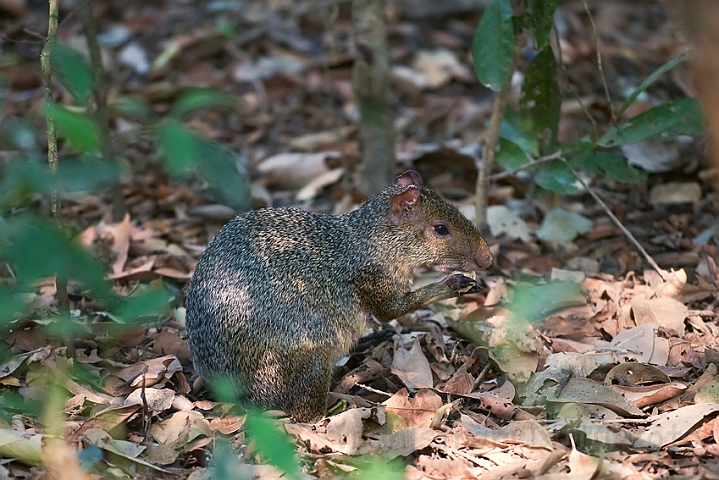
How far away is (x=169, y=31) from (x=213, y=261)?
Result: 20.8 feet

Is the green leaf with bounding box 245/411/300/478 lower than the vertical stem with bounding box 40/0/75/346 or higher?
lower

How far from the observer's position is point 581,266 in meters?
6.80

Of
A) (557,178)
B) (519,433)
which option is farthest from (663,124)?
(519,433)

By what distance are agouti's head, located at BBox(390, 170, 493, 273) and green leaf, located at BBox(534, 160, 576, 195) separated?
1.00m

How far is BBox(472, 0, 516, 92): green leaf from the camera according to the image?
6086mm

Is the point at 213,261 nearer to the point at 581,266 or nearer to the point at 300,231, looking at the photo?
the point at 300,231

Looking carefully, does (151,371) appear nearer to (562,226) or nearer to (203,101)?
(203,101)

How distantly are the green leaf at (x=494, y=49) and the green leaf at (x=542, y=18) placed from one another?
0.59ft

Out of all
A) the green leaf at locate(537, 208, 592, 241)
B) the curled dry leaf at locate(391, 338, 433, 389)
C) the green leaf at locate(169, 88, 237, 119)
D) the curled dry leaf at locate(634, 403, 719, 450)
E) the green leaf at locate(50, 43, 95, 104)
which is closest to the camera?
the green leaf at locate(169, 88, 237, 119)

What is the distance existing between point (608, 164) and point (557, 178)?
1.34 feet

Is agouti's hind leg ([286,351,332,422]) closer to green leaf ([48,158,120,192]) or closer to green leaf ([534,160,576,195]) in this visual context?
green leaf ([48,158,120,192])

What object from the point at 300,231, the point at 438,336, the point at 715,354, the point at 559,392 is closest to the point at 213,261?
the point at 300,231

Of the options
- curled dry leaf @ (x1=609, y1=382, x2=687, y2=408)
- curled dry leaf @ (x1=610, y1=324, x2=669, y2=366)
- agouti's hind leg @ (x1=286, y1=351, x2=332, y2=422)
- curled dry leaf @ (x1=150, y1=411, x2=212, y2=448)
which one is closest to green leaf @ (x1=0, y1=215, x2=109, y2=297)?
curled dry leaf @ (x1=150, y1=411, x2=212, y2=448)

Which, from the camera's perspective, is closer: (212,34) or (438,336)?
(438,336)
